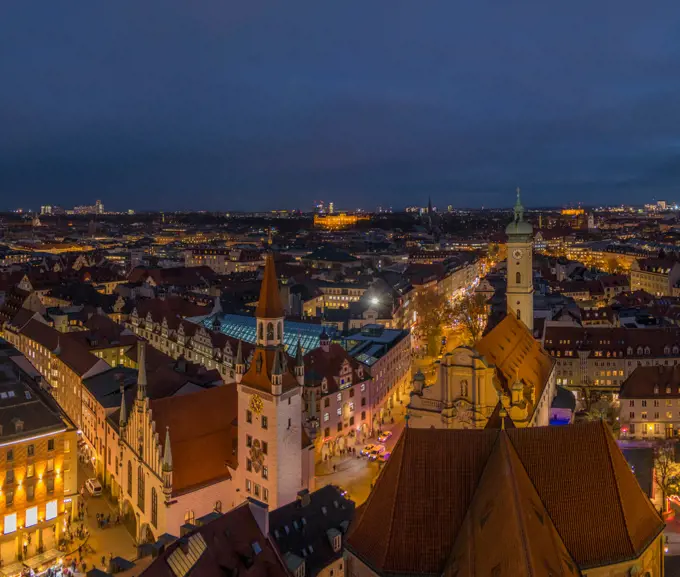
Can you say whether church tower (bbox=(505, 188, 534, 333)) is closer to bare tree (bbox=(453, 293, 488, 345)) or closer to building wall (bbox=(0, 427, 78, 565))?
bare tree (bbox=(453, 293, 488, 345))

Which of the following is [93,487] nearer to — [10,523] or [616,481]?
[10,523]

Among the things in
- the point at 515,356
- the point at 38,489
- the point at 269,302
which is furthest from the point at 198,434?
the point at 515,356

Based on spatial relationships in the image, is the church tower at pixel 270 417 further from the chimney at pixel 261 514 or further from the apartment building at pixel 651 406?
the apartment building at pixel 651 406

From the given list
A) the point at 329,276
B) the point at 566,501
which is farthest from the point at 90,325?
the point at 329,276

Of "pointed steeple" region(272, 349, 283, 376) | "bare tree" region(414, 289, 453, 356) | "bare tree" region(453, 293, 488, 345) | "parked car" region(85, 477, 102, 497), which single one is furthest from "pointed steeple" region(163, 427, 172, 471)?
"bare tree" region(453, 293, 488, 345)

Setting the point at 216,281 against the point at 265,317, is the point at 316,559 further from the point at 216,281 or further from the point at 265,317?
the point at 216,281

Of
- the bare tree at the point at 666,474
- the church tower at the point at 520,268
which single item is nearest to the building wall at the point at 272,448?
the bare tree at the point at 666,474
